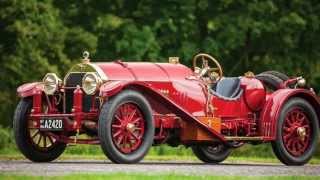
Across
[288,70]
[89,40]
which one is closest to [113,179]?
[89,40]

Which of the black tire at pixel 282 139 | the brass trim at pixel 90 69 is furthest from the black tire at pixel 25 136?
the black tire at pixel 282 139

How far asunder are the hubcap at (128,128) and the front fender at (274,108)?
2471 mm

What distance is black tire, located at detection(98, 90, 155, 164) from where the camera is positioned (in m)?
15.0

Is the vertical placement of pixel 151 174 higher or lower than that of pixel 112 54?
lower

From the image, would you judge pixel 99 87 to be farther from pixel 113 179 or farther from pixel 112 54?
pixel 112 54

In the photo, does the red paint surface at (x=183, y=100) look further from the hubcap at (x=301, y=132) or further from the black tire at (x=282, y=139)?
the hubcap at (x=301, y=132)

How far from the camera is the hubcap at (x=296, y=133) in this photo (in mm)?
17359

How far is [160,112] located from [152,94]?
0.49 meters

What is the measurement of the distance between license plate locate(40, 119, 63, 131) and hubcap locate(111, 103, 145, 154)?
0.79 m

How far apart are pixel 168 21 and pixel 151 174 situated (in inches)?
954

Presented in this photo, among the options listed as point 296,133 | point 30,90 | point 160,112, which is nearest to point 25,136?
point 30,90

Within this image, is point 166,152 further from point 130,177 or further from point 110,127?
point 130,177

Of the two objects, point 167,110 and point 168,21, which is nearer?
point 167,110

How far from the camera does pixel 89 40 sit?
34.9 m
